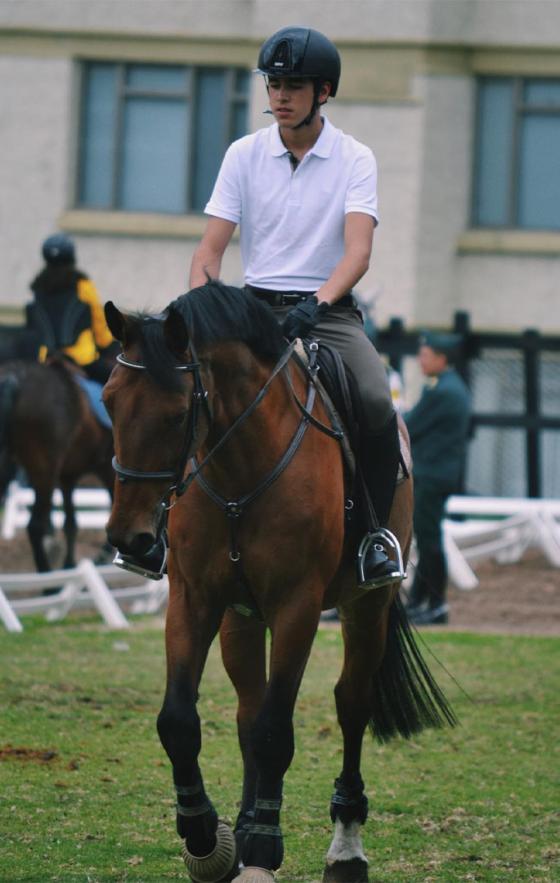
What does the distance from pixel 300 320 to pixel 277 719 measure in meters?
1.48

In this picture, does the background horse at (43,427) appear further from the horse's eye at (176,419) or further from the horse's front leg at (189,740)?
the horse's eye at (176,419)

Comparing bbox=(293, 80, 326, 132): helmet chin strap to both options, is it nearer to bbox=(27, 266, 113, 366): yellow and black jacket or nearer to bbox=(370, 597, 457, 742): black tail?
bbox=(370, 597, 457, 742): black tail

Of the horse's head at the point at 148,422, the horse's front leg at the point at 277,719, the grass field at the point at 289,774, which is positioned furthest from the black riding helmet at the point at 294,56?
the grass field at the point at 289,774

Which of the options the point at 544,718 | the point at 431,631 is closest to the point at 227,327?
the point at 544,718

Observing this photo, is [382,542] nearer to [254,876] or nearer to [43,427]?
[254,876]

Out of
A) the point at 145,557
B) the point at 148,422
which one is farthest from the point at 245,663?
the point at 148,422

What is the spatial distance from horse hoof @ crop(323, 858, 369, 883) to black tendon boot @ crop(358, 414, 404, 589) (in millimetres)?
1084

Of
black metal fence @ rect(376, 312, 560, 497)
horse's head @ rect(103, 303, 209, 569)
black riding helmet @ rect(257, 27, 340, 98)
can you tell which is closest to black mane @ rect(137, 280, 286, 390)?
horse's head @ rect(103, 303, 209, 569)

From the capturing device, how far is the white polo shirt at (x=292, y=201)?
663 centimetres

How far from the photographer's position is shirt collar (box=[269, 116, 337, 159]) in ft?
21.8

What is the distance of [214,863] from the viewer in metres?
5.91

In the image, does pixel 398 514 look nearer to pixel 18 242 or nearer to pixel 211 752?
pixel 211 752

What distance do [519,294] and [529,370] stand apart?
235 cm

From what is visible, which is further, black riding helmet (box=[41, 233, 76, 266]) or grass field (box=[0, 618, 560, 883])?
black riding helmet (box=[41, 233, 76, 266])
